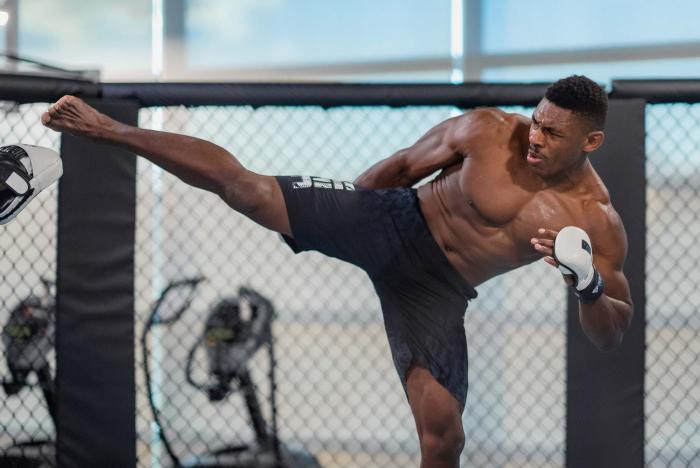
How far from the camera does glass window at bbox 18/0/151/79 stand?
5488mm

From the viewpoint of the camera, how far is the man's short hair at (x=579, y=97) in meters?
2.26

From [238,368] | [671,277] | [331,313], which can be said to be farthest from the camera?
[331,313]

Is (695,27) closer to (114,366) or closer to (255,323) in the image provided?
(255,323)

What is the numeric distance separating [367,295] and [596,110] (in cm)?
295

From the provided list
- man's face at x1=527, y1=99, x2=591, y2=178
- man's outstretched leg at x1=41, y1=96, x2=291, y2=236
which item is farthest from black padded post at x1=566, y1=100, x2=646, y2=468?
man's outstretched leg at x1=41, y1=96, x2=291, y2=236

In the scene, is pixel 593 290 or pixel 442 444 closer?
pixel 593 290

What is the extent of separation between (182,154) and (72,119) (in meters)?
0.28

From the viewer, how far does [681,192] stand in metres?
4.68

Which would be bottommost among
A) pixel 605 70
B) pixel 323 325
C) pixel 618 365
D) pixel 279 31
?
pixel 618 365

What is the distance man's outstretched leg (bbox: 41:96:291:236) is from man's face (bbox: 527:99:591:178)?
70 cm

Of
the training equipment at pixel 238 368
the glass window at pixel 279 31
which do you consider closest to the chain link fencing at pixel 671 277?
the glass window at pixel 279 31

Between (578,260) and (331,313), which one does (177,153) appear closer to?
(578,260)

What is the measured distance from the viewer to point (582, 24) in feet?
16.3

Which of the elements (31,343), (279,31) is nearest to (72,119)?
(31,343)
